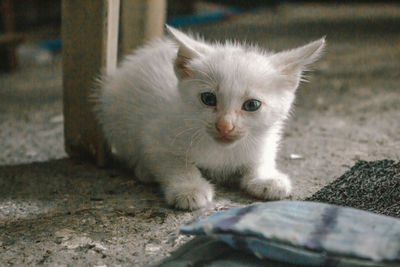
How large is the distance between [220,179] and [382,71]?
265cm

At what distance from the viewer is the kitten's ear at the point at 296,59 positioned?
169cm

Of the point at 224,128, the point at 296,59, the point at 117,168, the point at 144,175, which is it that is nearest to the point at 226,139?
the point at 224,128

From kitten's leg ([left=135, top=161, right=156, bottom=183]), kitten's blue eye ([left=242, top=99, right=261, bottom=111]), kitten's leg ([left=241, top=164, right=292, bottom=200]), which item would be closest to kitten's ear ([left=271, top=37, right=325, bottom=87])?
kitten's blue eye ([left=242, top=99, right=261, bottom=111])

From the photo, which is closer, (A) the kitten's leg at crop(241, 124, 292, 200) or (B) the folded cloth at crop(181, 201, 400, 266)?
(B) the folded cloth at crop(181, 201, 400, 266)

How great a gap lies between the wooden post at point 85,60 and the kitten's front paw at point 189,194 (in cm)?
62

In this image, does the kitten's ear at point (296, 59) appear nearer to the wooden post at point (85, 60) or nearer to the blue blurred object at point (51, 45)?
the wooden post at point (85, 60)

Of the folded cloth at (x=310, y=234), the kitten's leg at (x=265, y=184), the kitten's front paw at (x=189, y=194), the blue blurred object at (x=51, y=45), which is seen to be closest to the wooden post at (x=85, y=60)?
the kitten's front paw at (x=189, y=194)

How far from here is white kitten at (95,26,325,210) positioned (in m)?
1.63

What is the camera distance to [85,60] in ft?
7.03

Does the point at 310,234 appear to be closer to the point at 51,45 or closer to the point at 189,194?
the point at 189,194

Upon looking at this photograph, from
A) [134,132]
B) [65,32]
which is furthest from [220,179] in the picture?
[65,32]

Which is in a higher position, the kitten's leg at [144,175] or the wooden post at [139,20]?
the wooden post at [139,20]

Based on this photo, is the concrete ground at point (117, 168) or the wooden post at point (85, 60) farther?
the wooden post at point (85, 60)

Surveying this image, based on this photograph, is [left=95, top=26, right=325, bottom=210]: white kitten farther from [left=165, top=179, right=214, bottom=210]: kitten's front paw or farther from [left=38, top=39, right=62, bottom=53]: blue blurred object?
[left=38, top=39, right=62, bottom=53]: blue blurred object
